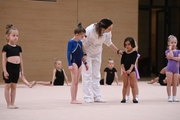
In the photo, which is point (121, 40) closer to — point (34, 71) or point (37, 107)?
point (34, 71)

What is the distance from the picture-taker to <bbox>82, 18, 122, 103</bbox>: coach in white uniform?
794 centimetres

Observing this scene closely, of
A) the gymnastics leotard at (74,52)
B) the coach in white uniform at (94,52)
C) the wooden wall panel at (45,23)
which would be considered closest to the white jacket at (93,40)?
the coach in white uniform at (94,52)

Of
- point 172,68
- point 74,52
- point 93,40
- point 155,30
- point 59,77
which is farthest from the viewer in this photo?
point 155,30

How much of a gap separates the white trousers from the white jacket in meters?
0.15

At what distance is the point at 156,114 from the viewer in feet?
19.9

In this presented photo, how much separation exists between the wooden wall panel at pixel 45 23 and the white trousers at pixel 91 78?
25.0 ft

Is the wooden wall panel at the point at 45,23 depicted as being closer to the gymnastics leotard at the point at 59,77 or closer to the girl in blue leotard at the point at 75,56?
the gymnastics leotard at the point at 59,77

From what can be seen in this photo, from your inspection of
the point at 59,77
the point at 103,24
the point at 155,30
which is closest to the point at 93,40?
the point at 103,24

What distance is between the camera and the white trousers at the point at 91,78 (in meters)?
8.05

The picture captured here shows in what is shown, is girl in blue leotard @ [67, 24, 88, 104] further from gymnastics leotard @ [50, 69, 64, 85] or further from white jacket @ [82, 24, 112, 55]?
gymnastics leotard @ [50, 69, 64, 85]

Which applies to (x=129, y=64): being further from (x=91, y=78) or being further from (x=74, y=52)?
(x=74, y=52)

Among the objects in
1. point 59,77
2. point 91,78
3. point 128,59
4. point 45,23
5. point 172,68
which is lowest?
point 59,77

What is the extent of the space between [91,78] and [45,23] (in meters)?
8.07

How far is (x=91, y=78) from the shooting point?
816 cm
